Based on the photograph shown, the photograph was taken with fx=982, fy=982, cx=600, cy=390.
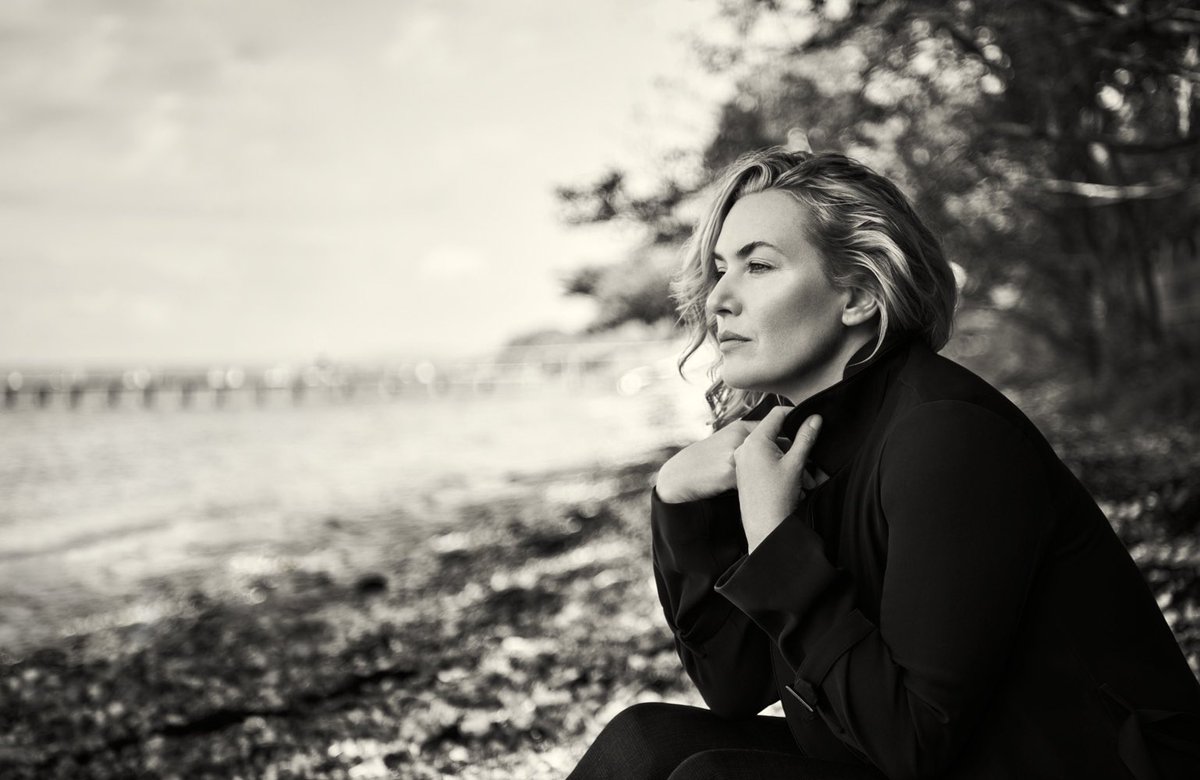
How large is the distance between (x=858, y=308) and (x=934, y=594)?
2.13 ft

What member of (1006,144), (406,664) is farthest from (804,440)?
(1006,144)

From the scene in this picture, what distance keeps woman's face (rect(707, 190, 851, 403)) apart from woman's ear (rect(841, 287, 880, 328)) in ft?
0.04

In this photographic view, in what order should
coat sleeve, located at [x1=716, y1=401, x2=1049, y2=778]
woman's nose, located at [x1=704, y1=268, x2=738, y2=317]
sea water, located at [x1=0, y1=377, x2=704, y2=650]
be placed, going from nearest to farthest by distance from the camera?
coat sleeve, located at [x1=716, y1=401, x2=1049, y2=778] < woman's nose, located at [x1=704, y1=268, x2=738, y2=317] < sea water, located at [x1=0, y1=377, x2=704, y2=650]

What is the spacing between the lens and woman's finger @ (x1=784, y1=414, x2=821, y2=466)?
69.7 inches

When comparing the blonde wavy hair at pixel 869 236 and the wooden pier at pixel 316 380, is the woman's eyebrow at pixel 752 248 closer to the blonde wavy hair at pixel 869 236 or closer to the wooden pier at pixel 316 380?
the blonde wavy hair at pixel 869 236

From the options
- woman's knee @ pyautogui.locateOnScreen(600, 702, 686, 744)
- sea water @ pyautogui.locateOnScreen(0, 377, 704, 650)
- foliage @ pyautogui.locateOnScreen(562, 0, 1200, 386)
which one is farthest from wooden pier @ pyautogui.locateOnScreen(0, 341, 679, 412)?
woman's knee @ pyautogui.locateOnScreen(600, 702, 686, 744)

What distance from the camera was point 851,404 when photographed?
6.00 feet

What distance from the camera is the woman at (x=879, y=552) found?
1.48 metres

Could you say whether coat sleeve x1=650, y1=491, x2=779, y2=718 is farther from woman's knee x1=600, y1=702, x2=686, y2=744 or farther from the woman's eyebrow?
the woman's eyebrow

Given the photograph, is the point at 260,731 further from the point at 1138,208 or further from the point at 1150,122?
the point at 1138,208

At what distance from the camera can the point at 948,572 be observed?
1.47m

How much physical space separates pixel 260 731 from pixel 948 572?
494 centimetres

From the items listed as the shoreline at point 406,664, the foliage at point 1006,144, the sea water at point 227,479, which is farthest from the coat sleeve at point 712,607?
the foliage at point 1006,144

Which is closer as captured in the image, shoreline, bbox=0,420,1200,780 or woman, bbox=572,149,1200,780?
woman, bbox=572,149,1200,780
